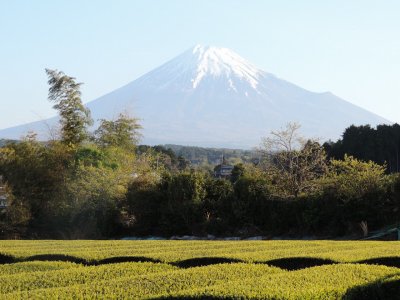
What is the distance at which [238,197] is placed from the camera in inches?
869

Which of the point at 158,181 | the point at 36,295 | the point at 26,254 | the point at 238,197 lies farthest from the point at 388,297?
the point at 158,181

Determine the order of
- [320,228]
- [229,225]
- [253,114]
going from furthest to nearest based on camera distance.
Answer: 1. [253,114]
2. [229,225]
3. [320,228]

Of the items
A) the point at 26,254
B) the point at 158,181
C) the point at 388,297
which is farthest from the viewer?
the point at 158,181

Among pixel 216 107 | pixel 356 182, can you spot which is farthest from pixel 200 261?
pixel 216 107

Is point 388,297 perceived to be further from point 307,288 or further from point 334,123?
point 334,123

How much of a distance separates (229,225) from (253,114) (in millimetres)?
108938

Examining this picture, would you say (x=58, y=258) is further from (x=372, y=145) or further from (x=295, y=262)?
(x=372, y=145)

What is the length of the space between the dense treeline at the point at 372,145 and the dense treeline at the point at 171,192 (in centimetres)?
1738

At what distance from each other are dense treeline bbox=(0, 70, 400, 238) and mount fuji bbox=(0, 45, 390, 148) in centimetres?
9056

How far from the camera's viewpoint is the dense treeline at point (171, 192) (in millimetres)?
20031

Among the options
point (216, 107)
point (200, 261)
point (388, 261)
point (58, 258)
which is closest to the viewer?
point (388, 261)

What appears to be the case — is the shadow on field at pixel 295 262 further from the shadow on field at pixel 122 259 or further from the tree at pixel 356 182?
the tree at pixel 356 182

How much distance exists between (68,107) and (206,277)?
25.4 m

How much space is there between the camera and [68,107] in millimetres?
30688
